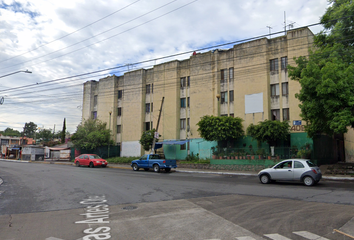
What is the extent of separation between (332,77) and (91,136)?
103 feet

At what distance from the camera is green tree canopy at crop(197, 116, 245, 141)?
1031 inches

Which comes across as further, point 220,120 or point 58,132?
point 58,132

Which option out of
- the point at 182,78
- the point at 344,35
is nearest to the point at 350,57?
the point at 344,35

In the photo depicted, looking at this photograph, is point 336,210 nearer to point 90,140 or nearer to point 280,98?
point 280,98

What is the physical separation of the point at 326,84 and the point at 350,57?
3.47m

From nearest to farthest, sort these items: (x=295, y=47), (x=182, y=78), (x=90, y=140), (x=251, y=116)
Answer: (x=295, y=47), (x=251, y=116), (x=182, y=78), (x=90, y=140)

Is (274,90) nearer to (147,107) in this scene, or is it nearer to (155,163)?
(155,163)

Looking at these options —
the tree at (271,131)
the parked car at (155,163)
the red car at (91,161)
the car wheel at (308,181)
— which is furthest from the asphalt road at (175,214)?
the red car at (91,161)

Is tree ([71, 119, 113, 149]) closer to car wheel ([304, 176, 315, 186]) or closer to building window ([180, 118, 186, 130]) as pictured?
building window ([180, 118, 186, 130])

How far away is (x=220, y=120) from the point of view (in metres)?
26.8

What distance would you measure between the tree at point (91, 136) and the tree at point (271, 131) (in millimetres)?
22740

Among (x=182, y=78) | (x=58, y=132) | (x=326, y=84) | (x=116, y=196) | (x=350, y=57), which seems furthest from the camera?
(x=58, y=132)

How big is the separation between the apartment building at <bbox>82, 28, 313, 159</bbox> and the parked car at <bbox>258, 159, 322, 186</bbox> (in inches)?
444

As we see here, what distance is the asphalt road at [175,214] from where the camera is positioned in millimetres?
5866
